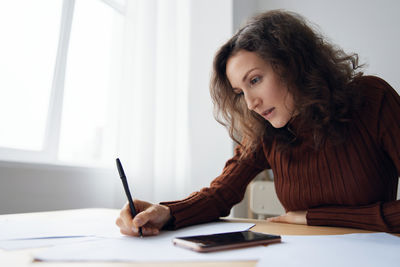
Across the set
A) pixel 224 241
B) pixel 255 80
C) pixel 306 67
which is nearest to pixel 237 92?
pixel 255 80

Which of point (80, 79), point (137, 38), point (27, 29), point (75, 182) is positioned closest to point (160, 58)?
point (137, 38)

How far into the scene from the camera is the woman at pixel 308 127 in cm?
86

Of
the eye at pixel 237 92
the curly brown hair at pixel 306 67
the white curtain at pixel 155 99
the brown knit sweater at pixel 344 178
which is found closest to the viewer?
the brown knit sweater at pixel 344 178

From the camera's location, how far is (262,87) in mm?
958

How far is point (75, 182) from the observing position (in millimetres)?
1432

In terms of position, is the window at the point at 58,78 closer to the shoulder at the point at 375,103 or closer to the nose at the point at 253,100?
the nose at the point at 253,100

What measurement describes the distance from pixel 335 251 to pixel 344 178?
0.47 meters

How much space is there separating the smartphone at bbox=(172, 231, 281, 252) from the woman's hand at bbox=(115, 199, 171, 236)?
0.44 feet

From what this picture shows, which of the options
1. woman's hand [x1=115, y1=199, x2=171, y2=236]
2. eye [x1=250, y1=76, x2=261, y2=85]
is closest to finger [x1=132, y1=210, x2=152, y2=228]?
woman's hand [x1=115, y1=199, x2=171, y2=236]

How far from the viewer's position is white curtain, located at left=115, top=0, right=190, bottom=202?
1.70 meters

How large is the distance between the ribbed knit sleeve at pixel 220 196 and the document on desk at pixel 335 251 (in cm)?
29

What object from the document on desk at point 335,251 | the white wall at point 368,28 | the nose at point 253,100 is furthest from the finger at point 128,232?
the white wall at point 368,28

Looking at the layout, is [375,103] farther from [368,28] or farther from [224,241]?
[368,28]

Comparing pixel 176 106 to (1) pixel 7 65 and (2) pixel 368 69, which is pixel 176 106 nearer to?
(1) pixel 7 65
